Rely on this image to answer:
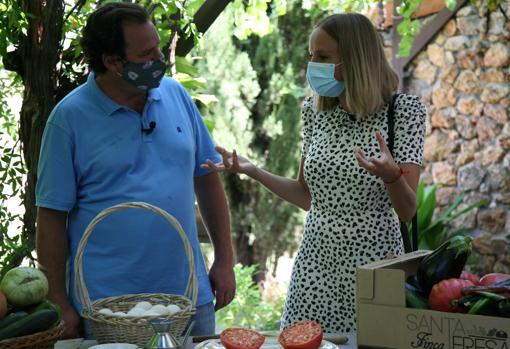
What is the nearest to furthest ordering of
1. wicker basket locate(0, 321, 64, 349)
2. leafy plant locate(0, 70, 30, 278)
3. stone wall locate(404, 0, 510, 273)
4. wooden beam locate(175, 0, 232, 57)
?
wicker basket locate(0, 321, 64, 349), leafy plant locate(0, 70, 30, 278), wooden beam locate(175, 0, 232, 57), stone wall locate(404, 0, 510, 273)

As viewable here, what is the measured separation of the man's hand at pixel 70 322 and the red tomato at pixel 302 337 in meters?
0.73

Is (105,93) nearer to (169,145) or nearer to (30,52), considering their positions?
(169,145)

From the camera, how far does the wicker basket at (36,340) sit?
6.03 feet

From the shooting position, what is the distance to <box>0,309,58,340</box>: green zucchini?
1.86m

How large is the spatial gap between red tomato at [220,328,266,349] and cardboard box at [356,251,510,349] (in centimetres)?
26

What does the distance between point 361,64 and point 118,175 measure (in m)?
0.90

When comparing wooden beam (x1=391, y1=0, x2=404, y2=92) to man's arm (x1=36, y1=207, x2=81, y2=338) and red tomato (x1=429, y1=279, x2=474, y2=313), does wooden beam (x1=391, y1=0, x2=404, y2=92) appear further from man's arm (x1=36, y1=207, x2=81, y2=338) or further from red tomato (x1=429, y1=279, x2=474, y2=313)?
red tomato (x1=429, y1=279, x2=474, y2=313)

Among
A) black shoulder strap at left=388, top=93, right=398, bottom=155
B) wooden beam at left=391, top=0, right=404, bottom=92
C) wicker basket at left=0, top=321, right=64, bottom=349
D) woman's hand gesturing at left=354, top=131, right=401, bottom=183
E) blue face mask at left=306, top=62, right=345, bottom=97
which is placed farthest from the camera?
wooden beam at left=391, top=0, right=404, bottom=92

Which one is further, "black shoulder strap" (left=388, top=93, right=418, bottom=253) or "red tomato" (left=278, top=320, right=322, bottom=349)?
"black shoulder strap" (left=388, top=93, right=418, bottom=253)

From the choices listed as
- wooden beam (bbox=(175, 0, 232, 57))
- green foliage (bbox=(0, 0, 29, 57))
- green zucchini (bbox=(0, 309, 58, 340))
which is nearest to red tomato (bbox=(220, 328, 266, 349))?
green zucchini (bbox=(0, 309, 58, 340))

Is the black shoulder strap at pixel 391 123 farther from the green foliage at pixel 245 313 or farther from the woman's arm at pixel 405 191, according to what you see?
the green foliage at pixel 245 313

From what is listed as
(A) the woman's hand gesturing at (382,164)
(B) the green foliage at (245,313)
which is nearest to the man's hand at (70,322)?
(A) the woman's hand gesturing at (382,164)

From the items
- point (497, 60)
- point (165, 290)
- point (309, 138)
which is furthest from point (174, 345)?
point (497, 60)

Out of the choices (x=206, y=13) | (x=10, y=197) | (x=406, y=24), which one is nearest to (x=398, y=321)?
(x=10, y=197)
